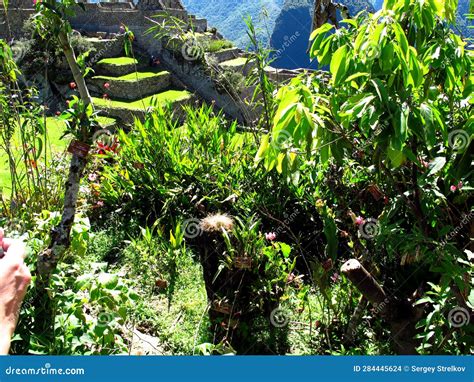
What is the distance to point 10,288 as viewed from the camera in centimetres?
161

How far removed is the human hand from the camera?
1.56 metres

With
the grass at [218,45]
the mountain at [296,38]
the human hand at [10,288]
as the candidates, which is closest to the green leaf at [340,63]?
the mountain at [296,38]

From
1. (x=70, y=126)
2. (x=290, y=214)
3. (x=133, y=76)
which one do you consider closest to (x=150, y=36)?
(x=133, y=76)

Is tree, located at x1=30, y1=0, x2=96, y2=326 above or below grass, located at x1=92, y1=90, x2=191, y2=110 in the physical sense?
above

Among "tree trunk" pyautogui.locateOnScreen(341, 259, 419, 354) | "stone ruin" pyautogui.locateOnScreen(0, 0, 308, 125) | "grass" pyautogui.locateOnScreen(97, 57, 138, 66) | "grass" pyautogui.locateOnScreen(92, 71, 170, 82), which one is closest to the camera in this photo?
"tree trunk" pyautogui.locateOnScreen(341, 259, 419, 354)

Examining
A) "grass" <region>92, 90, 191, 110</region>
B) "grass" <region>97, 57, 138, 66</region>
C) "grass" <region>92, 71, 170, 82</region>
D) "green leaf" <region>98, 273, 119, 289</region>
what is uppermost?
"green leaf" <region>98, 273, 119, 289</region>

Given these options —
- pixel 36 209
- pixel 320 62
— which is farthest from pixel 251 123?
pixel 320 62

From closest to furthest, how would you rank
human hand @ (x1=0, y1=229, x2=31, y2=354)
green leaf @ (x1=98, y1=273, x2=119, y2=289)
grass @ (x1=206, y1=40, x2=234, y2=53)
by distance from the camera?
human hand @ (x1=0, y1=229, x2=31, y2=354), green leaf @ (x1=98, y1=273, x2=119, y2=289), grass @ (x1=206, y1=40, x2=234, y2=53)

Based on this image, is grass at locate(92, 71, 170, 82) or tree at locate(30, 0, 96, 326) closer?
tree at locate(30, 0, 96, 326)

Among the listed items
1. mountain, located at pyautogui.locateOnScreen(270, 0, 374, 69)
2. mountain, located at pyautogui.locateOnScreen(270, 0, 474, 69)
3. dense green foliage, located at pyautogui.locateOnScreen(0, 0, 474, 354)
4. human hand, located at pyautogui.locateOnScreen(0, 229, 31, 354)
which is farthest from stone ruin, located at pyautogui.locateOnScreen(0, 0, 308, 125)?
human hand, located at pyautogui.locateOnScreen(0, 229, 31, 354)

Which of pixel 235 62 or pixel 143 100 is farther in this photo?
pixel 235 62

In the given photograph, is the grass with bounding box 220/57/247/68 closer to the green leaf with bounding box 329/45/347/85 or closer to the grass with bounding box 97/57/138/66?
the grass with bounding box 97/57/138/66

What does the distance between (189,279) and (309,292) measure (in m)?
0.78

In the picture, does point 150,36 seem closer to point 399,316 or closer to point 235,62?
point 235,62
